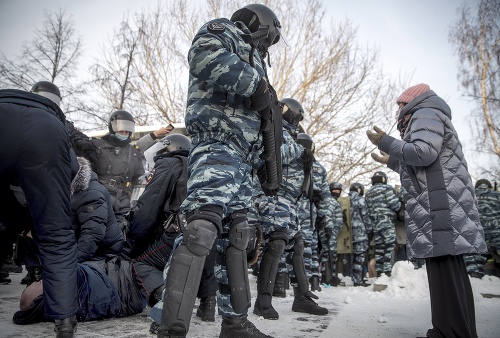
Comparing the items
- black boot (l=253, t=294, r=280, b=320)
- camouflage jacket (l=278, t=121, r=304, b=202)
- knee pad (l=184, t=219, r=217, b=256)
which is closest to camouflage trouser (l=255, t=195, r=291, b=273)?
camouflage jacket (l=278, t=121, r=304, b=202)

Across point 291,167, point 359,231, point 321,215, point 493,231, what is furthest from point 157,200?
point 493,231

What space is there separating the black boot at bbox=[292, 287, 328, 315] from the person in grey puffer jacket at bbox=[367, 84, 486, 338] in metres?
1.19

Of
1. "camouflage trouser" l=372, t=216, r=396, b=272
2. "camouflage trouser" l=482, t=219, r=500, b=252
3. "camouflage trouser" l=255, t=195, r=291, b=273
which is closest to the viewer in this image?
"camouflage trouser" l=255, t=195, r=291, b=273

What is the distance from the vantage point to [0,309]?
3.11m

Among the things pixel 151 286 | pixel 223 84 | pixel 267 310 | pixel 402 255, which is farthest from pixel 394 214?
pixel 223 84

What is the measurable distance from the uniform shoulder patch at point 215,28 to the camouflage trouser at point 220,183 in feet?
1.99

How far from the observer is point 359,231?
825 centimetres

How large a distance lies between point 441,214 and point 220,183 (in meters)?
1.40

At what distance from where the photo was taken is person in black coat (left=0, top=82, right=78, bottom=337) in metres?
1.92

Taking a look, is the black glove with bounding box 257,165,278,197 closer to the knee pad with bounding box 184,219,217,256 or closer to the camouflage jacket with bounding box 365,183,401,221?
the knee pad with bounding box 184,219,217,256

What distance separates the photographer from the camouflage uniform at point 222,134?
83.2 inches

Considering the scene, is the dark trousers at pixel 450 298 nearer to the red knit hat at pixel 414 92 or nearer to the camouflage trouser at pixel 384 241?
the red knit hat at pixel 414 92

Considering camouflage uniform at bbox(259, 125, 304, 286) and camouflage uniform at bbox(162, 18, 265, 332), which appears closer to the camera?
camouflage uniform at bbox(162, 18, 265, 332)

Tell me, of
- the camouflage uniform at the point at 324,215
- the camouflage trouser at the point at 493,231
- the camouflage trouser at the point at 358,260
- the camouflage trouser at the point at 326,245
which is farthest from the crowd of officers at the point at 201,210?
the camouflage trouser at the point at 493,231
